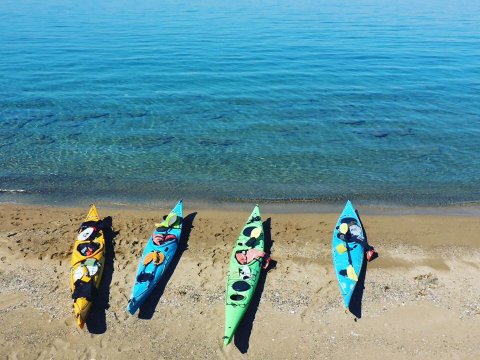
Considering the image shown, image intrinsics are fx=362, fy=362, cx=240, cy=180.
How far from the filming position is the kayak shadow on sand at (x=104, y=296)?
12016 millimetres

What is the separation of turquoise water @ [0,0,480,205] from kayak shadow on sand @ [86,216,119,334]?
3.76m

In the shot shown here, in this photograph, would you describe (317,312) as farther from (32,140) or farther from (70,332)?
(32,140)

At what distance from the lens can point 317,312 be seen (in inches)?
487

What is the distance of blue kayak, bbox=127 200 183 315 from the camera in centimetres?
1268

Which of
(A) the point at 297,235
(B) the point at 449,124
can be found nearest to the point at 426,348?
(A) the point at 297,235

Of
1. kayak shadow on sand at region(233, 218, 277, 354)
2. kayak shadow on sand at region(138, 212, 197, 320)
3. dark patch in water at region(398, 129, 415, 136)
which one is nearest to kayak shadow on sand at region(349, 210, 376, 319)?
kayak shadow on sand at region(233, 218, 277, 354)

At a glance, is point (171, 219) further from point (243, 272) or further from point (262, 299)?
point (262, 299)

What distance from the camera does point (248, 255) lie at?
14172mm

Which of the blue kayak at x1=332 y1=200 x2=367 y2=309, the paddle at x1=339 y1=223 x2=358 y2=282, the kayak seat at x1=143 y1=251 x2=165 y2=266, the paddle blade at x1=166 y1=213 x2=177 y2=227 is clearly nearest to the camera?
the blue kayak at x1=332 y1=200 x2=367 y2=309

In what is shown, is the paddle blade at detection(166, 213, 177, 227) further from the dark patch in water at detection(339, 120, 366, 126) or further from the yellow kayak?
the dark patch in water at detection(339, 120, 366, 126)

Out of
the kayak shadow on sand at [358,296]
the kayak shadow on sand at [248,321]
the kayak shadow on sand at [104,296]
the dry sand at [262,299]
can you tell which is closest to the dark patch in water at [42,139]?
the dry sand at [262,299]

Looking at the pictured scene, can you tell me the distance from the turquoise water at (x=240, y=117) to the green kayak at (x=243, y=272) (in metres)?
3.79

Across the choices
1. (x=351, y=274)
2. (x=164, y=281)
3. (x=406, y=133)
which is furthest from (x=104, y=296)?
(x=406, y=133)

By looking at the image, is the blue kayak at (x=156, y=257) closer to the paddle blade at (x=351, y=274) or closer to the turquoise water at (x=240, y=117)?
the turquoise water at (x=240, y=117)
